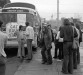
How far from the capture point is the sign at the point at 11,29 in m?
10.8

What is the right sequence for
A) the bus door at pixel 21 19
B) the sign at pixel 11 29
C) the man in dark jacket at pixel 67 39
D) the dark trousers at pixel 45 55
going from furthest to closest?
the bus door at pixel 21 19, the sign at pixel 11 29, the dark trousers at pixel 45 55, the man in dark jacket at pixel 67 39

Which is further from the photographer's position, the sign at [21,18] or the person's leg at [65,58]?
the sign at [21,18]

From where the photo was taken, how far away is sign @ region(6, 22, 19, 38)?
10.8 m

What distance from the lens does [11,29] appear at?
10.8m

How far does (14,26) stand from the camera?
10922 mm

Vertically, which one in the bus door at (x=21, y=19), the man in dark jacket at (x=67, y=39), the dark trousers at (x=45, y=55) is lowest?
the dark trousers at (x=45, y=55)

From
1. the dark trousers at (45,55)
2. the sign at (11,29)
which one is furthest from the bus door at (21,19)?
the dark trousers at (45,55)

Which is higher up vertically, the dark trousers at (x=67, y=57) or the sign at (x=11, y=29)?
the sign at (x=11, y=29)

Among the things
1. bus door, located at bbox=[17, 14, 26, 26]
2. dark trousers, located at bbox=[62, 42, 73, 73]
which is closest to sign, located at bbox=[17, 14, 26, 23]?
bus door, located at bbox=[17, 14, 26, 26]

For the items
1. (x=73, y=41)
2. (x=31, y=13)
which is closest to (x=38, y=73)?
(x=73, y=41)

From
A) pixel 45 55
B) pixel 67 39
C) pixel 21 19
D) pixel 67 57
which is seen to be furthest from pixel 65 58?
pixel 21 19

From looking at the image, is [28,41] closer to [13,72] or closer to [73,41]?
[13,72]

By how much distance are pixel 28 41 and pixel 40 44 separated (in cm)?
90

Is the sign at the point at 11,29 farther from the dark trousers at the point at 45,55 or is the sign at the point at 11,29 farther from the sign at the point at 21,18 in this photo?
the dark trousers at the point at 45,55
